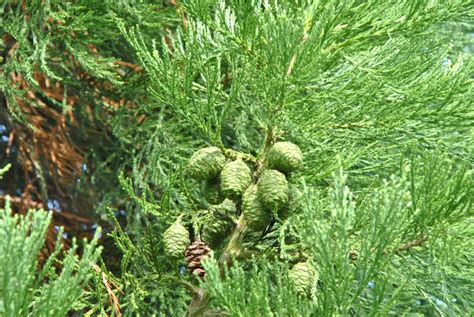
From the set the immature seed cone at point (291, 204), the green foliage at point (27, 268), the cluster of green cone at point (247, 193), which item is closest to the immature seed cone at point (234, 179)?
the cluster of green cone at point (247, 193)

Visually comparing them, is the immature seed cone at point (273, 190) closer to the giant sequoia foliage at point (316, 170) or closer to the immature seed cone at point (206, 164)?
the giant sequoia foliage at point (316, 170)

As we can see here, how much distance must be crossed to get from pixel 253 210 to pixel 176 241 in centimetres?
25

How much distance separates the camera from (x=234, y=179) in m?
2.11

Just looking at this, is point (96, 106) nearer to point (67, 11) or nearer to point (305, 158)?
point (67, 11)

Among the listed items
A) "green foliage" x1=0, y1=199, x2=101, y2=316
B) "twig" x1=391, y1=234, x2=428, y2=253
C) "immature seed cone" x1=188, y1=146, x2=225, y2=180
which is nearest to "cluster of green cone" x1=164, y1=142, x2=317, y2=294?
"immature seed cone" x1=188, y1=146, x2=225, y2=180

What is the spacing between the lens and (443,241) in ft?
5.77

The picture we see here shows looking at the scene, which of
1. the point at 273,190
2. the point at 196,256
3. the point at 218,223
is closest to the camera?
the point at 273,190

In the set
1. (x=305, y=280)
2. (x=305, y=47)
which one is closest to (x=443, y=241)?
(x=305, y=280)

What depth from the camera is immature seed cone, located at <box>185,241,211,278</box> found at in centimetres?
215

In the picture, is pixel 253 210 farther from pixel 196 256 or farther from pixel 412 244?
pixel 412 244

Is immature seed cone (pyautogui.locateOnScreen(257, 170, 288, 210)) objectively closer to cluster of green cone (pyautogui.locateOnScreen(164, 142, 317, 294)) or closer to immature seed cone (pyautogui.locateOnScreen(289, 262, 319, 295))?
cluster of green cone (pyautogui.locateOnScreen(164, 142, 317, 294))

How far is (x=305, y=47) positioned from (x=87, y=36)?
6.18 ft

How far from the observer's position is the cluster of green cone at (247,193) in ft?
6.70

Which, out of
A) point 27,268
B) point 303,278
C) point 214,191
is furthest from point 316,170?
point 27,268
